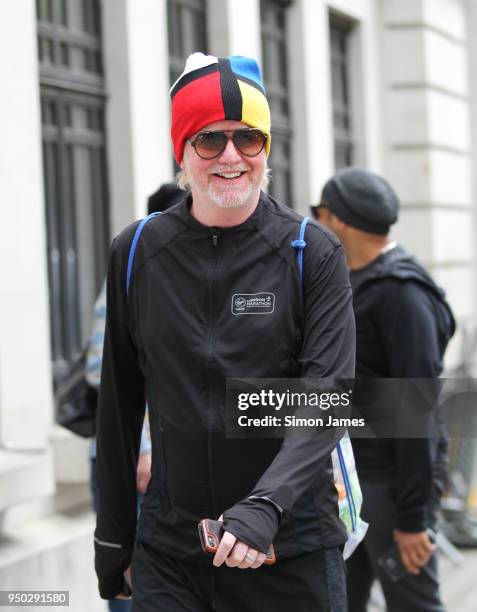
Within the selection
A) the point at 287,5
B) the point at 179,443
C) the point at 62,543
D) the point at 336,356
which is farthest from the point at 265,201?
the point at 287,5

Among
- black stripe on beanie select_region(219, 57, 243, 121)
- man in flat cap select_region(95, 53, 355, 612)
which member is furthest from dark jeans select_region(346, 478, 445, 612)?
black stripe on beanie select_region(219, 57, 243, 121)

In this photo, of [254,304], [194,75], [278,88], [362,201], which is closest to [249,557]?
[254,304]

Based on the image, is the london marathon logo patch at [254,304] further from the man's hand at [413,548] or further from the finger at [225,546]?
the man's hand at [413,548]

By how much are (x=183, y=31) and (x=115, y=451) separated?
18.6 ft

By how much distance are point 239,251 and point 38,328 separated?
3.06 metres

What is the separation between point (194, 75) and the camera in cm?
291

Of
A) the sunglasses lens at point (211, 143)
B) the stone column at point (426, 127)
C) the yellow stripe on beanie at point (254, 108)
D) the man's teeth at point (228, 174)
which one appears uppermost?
the stone column at point (426, 127)

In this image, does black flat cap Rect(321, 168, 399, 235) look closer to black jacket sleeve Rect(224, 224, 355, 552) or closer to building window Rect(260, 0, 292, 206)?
black jacket sleeve Rect(224, 224, 355, 552)

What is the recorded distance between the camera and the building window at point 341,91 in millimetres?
11211

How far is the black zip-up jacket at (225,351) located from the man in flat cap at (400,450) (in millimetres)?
1102

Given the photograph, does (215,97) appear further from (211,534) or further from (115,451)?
(211,534)

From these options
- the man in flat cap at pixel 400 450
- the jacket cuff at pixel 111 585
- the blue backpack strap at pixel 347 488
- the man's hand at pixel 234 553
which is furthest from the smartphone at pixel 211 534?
the man in flat cap at pixel 400 450

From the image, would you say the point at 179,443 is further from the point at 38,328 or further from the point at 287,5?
the point at 287,5

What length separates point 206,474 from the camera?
2.77m
